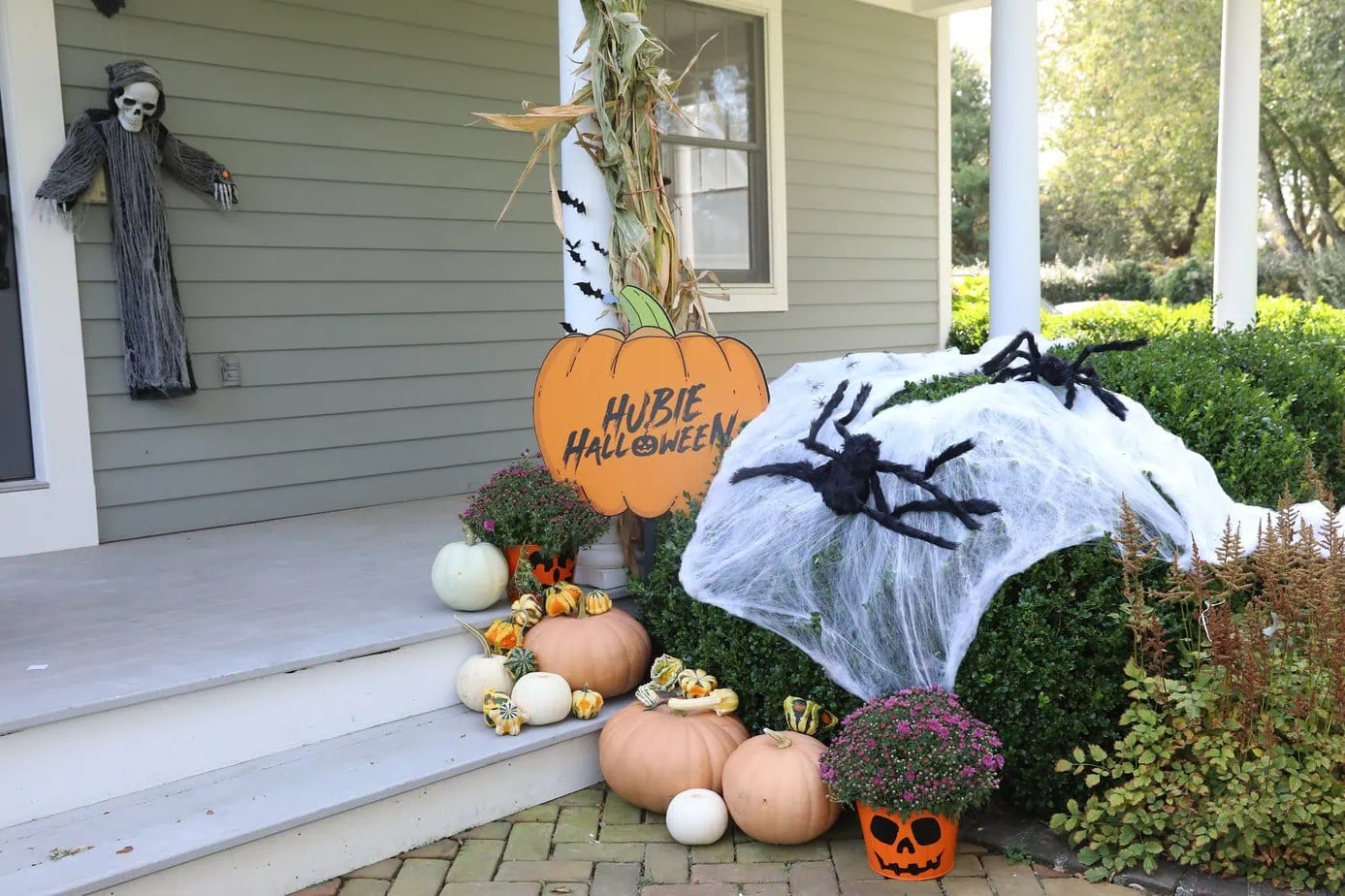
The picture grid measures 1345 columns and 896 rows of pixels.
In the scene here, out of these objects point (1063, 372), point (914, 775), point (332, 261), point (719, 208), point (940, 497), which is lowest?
point (914, 775)

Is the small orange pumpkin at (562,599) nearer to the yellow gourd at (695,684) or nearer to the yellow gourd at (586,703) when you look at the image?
the yellow gourd at (586,703)

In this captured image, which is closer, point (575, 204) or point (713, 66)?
point (575, 204)

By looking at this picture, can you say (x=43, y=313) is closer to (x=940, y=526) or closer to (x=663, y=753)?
(x=663, y=753)

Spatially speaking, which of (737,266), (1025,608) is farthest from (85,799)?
(737,266)

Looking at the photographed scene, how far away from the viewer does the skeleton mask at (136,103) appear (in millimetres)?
3922

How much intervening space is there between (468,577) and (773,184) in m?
4.14

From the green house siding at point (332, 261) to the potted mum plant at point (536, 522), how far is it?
1.68m

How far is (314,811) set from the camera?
2301mm

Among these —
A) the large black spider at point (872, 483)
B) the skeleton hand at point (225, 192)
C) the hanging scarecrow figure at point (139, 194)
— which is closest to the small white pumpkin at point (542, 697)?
the large black spider at point (872, 483)

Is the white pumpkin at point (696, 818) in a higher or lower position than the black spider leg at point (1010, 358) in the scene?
lower

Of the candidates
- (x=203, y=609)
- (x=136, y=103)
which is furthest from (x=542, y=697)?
(x=136, y=103)

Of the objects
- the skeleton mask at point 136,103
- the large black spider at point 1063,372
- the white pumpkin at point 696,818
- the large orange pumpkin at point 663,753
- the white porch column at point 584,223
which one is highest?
the skeleton mask at point 136,103

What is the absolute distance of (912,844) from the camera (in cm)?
234

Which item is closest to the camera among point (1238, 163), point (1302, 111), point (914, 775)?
point (914, 775)
